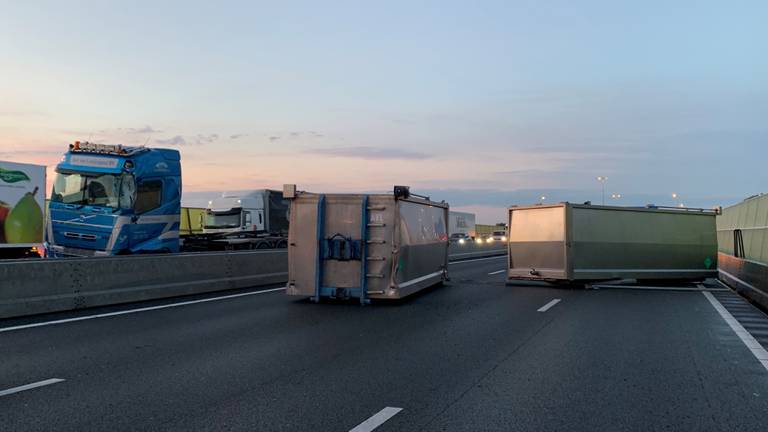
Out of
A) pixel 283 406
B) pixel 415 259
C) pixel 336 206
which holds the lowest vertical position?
pixel 283 406

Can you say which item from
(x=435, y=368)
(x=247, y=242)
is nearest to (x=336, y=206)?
(x=435, y=368)

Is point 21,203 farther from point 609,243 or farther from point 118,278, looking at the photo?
point 609,243

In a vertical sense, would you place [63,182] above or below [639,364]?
above

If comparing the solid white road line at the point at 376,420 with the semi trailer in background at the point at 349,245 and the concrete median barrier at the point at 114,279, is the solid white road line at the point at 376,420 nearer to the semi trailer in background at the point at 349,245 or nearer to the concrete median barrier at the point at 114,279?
the semi trailer in background at the point at 349,245

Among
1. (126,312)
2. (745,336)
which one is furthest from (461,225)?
(745,336)

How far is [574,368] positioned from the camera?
7160 millimetres

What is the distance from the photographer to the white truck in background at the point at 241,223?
1178 inches

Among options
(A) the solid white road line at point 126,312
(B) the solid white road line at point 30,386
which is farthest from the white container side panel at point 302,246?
(B) the solid white road line at point 30,386

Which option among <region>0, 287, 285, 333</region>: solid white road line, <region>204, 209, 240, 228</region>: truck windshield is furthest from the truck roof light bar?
<region>204, 209, 240, 228</region>: truck windshield

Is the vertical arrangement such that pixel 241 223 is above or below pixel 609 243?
above

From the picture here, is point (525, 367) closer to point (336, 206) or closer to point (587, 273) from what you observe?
point (336, 206)

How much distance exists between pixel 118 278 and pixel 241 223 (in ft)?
60.9

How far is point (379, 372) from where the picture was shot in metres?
6.87

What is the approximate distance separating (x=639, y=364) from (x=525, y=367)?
1.44 meters
